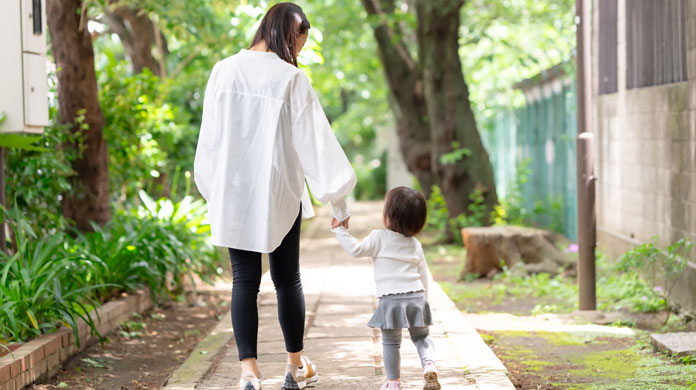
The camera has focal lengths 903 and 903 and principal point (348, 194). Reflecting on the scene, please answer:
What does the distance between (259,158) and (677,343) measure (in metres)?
2.87

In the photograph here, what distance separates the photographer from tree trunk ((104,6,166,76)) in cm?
1189

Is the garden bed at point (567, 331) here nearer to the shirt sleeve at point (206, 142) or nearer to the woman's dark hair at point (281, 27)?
the shirt sleeve at point (206, 142)

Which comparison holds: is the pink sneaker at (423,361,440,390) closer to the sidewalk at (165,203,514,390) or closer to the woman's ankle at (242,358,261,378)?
the sidewalk at (165,203,514,390)

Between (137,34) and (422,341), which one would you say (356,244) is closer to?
(422,341)

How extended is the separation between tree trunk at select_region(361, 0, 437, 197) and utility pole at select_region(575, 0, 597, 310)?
7033 millimetres

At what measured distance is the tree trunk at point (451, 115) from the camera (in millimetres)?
11828

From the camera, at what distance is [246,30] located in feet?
41.0

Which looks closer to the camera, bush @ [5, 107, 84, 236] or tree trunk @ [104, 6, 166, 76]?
bush @ [5, 107, 84, 236]

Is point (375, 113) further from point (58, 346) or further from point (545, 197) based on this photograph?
point (58, 346)

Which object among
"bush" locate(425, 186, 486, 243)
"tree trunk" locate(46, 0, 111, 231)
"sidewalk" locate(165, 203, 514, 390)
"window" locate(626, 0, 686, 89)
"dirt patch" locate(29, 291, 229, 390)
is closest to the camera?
"sidewalk" locate(165, 203, 514, 390)

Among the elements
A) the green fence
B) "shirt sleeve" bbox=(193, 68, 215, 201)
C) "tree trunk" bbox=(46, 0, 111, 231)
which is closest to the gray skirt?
"shirt sleeve" bbox=(193, 68, 215, 201)

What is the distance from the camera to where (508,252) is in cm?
923

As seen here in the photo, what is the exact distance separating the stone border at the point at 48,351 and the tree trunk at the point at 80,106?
1.59 metres

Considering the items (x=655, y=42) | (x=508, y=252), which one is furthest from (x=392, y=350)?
(x=508, y=252)
